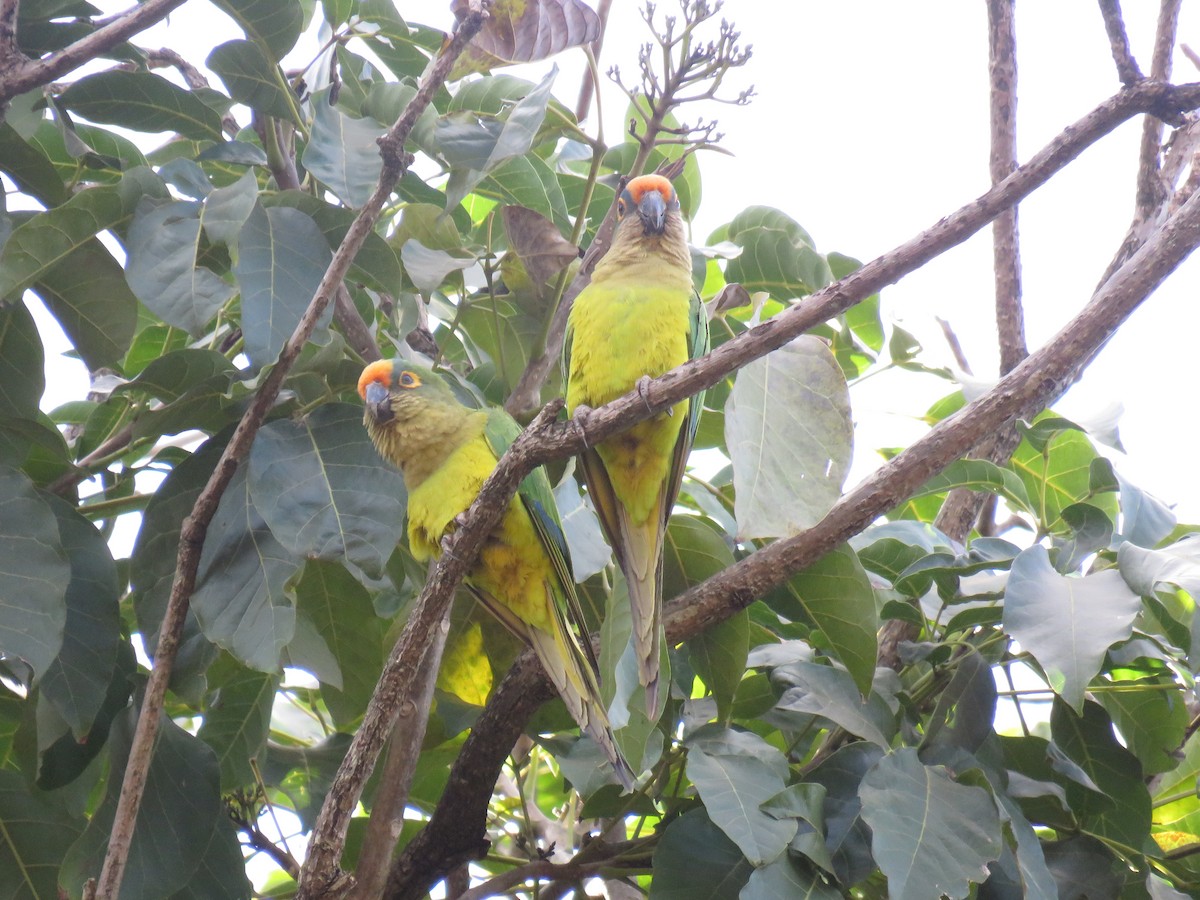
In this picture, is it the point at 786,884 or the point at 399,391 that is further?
the point at 399,391

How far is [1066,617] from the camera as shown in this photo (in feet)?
5.50

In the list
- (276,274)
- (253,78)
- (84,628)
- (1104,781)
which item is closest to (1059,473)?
(1104,781)

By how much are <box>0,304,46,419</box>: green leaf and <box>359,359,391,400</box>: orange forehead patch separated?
0.63 m

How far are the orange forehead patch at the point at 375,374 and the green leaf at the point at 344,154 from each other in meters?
0.43

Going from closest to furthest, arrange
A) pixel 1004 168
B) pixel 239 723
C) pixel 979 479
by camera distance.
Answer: pixel 239 723 < pixel 979 479 < pixel 1004 168

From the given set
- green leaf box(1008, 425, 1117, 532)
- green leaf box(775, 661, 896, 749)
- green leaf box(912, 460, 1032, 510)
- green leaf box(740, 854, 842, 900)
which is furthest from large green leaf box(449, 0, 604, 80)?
green leaf box(740, 854, 842, 900)

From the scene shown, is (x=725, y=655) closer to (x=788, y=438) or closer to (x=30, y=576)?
(x=788, y=438)

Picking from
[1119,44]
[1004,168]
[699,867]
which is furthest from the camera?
[1004,168]

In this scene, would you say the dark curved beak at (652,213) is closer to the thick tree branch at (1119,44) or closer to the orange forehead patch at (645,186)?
the orange forehead patch at (645,186)

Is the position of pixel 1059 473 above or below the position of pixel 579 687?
above

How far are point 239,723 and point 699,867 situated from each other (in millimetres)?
991

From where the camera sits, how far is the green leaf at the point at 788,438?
72.4 inches

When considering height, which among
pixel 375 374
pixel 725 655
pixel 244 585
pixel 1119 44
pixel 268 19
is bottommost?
pixel 725 655

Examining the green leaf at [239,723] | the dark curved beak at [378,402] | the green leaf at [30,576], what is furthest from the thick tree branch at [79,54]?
the green leaf at [239,723]
